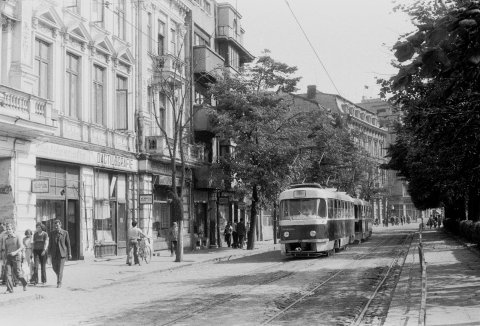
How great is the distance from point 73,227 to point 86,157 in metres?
2.89

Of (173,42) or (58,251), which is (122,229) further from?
(173,42)

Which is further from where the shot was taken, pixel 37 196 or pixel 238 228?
pixel 238 228

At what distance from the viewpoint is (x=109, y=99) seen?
2720 centimetres

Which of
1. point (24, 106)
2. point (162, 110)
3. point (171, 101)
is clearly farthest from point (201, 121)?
point (24, 106)

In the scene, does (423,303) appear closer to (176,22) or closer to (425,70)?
(425,70)

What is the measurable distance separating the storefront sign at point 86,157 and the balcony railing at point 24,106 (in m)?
2.02

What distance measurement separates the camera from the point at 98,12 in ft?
86.7

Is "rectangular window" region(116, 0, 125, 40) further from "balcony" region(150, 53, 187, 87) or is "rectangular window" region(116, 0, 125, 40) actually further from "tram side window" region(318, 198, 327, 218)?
"tram side window" region(318, 198, 327, 218)

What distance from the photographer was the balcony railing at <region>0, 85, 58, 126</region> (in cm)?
1737

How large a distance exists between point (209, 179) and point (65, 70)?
44.0 feet

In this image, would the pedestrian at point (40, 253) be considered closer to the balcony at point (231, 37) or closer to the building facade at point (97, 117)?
the building facade at point (97, 117)

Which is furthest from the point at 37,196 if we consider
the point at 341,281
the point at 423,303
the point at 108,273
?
the point at 423,303

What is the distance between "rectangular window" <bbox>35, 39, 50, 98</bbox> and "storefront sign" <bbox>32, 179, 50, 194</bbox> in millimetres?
4257

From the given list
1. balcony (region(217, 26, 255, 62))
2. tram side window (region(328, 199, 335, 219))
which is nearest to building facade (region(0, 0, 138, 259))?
tram side window (region(328, 199, 335, 219))
